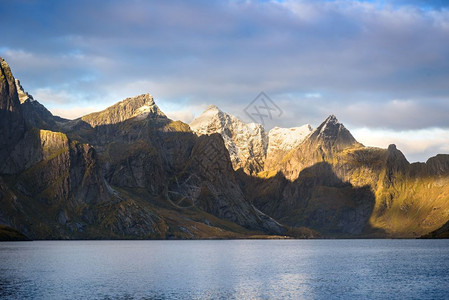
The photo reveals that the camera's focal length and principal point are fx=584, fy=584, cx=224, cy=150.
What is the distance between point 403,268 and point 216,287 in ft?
252

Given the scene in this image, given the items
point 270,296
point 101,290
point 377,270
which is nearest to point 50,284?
point 101,290

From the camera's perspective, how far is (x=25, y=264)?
182m

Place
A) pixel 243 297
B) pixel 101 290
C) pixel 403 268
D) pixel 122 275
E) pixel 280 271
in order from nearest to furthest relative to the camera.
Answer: pixel 243 297 < pixel 101 290 < pixel 122 275 < pixel 280 271 < pixel 403 268

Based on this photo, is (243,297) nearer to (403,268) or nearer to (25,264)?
(403,268)

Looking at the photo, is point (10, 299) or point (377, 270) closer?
point (10, 299)

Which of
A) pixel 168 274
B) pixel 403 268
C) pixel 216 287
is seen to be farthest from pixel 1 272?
pixel 403 268

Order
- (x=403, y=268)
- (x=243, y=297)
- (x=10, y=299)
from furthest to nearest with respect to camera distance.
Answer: (x=403, y=268) → (x=243, y=297) → (x=10, y=299)

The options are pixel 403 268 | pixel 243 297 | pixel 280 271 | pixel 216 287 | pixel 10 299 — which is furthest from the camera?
pixel 403 268

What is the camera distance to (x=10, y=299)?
104 m

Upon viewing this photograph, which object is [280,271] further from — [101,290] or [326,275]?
[101,290]

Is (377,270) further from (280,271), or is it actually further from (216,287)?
(216,287)

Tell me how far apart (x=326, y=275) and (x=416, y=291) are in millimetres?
37839

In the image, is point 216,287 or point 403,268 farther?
point 403,268

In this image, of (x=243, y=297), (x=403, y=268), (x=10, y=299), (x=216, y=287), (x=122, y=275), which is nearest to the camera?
(x=10, y=299)
